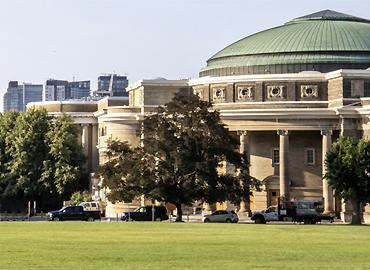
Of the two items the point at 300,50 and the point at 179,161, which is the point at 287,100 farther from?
the point at 179,161

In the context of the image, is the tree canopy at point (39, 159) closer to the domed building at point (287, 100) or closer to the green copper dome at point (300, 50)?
the domed building at point (287, 100)

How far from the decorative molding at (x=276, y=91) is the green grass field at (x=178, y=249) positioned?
63753mm

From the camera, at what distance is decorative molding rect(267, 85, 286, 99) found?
468 ft

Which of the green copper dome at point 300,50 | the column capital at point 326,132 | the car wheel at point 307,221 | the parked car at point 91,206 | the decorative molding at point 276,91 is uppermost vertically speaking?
the green copper dome at point 300,50

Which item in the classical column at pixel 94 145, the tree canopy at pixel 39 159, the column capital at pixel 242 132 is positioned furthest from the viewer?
the classical column at pixel 94 145

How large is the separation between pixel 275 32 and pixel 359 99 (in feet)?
67.6

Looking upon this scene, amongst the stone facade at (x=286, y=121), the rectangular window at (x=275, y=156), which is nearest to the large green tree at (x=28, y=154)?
the stone facade at (x=286, y=121)

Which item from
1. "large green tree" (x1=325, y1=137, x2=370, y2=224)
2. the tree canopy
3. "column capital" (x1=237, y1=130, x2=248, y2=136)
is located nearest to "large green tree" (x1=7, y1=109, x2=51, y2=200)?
the tree canopy

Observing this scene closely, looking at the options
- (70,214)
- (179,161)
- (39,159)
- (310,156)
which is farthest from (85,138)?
(179,161)

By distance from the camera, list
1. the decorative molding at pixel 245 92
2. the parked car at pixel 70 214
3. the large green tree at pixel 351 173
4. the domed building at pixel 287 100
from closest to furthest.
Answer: the parked car at pixel 70 214, the large green tree at pixel 351 173, the domed building at pixel 287 100, the decorative molding at pixel 245 92

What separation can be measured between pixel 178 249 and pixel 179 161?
48269mm

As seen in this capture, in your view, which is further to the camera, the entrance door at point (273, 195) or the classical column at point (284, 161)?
the entrance door at point (273, 195)

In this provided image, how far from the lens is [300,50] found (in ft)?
489

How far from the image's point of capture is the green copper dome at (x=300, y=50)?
5851 inches
